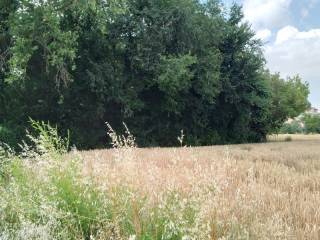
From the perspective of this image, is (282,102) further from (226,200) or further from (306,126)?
(226,200)

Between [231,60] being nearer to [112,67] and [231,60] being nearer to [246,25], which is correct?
[246,25]

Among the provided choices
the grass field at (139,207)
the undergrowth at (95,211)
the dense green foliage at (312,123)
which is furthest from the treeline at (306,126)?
the undergrowth at (95,211)

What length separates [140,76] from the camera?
31234 millimetres

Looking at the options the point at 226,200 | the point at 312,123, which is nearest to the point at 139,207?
the point at 226,200

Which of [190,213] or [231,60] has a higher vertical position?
[231,60]

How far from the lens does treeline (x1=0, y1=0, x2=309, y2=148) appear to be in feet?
90.6

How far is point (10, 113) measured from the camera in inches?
1135

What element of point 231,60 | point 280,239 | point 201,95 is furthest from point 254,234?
point 231,60

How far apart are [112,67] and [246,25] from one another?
1338cm

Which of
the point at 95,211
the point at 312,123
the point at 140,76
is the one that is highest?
the point at 312,123

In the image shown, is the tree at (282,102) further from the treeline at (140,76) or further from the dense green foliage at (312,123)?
the dense green foliage at (312,123)

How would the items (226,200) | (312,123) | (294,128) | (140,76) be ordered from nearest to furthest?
1. (226,200)
2. (140,76)
3. (312,123)
4. (294,128)

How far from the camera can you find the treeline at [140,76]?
27625 mm

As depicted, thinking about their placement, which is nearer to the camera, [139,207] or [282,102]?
[139,207]
